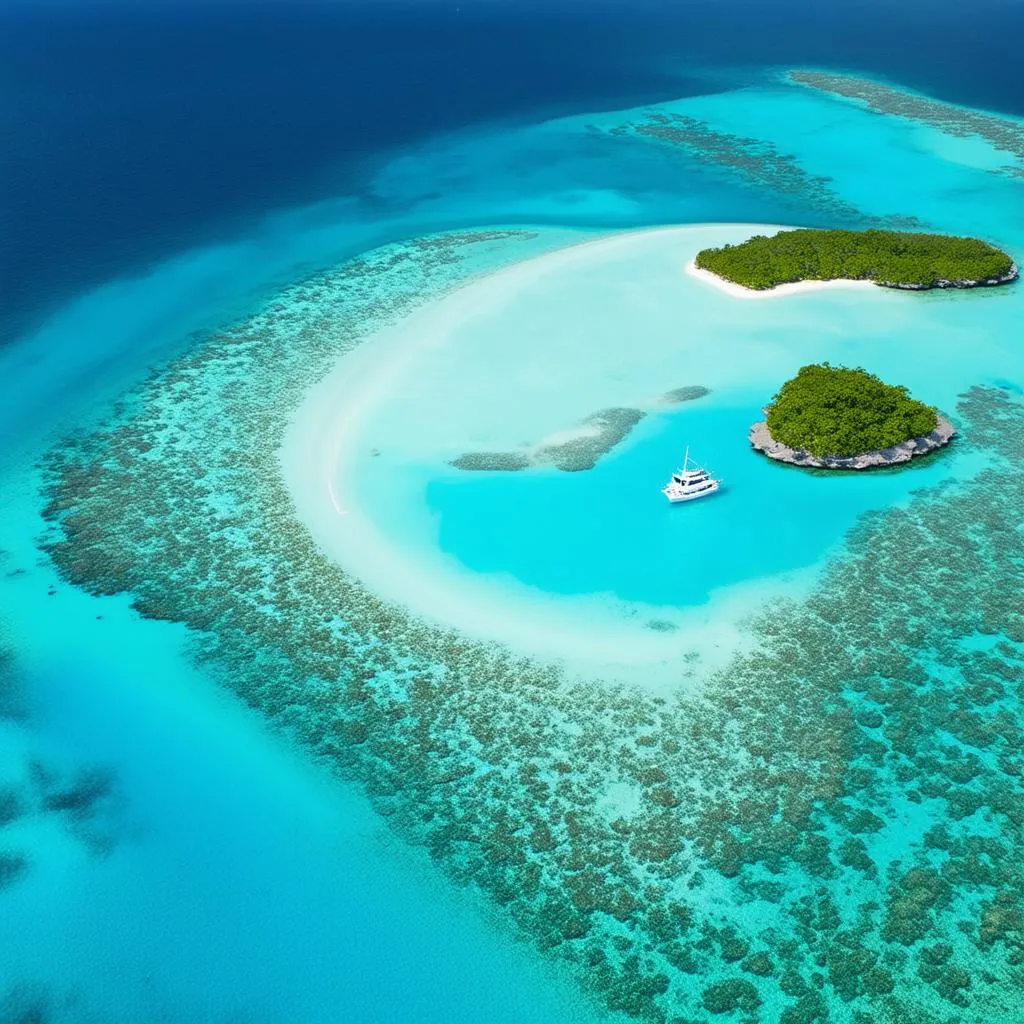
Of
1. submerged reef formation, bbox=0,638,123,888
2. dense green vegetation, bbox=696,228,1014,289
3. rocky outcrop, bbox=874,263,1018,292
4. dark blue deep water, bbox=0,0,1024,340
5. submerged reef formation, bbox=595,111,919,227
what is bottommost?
submerged reef formation, bbox=0,638,123,888

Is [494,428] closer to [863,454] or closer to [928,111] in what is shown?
[863,454]

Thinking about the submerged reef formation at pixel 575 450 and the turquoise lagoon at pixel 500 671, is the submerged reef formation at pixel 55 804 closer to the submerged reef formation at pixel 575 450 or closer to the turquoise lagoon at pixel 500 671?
the turquoise lagoon at pixel 500 671

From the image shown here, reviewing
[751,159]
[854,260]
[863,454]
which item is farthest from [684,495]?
[751,159]

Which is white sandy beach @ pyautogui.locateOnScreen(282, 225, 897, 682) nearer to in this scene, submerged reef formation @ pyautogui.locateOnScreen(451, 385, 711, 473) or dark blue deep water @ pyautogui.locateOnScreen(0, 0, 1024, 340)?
submerged reef formation @ pyautogui.locateOnScreen(451, 385, 711, 473)

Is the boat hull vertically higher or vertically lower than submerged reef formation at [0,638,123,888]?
higher

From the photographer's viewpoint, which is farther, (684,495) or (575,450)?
(575,450)

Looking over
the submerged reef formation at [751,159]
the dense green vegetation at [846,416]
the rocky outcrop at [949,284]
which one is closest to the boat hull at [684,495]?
the dense green vegetation at [846,416]

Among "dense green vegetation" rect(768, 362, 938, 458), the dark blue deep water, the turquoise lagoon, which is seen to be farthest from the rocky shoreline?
the dark blue deep water
